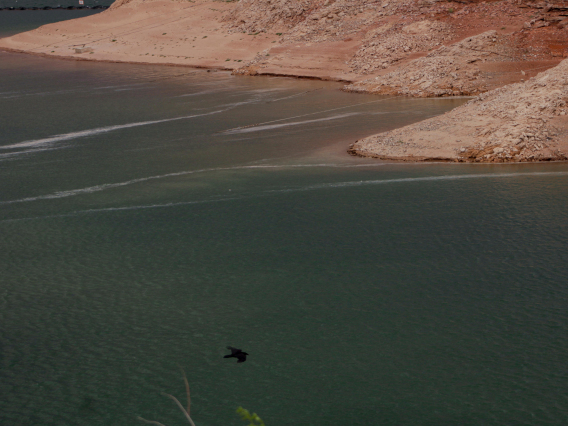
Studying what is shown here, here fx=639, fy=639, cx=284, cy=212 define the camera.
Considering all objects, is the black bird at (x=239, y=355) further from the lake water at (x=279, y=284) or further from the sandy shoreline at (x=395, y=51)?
the sandy shoreline at (x=395, y=51)

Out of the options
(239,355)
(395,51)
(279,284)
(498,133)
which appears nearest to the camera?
(239,355)

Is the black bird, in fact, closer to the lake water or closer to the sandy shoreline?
the lake water

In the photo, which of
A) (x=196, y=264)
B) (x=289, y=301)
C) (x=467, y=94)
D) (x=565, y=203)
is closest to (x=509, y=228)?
(x=565, y=203)

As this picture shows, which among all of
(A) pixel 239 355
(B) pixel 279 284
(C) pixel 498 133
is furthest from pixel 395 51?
(A) pixel 239 355

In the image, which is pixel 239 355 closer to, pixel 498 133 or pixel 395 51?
pixel 498 133

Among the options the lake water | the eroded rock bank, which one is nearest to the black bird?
the lake water

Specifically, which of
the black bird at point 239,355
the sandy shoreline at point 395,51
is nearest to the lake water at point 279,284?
the black bird at point 239,355

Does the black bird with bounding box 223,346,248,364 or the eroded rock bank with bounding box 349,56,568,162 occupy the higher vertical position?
the eroded rock bank with bounding box 349,56,568,162

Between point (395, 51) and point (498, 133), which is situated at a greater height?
point (395, 51)
